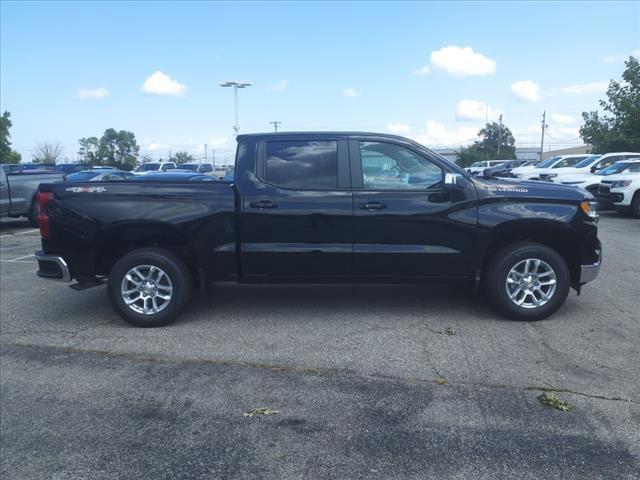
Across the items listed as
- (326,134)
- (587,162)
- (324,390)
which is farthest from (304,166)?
(587,162)

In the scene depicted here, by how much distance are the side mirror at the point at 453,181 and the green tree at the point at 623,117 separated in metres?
29.3

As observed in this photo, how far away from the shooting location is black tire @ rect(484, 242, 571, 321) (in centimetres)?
539

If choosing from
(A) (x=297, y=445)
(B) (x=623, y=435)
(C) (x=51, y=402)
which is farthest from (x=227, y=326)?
(B) (x=623, y=435)

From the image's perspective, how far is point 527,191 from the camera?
17.8 feet

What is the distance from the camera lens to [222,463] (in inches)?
123

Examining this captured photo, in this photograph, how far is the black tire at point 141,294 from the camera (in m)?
5.45

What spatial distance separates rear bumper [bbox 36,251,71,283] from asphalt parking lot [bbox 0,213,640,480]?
1.83 feet

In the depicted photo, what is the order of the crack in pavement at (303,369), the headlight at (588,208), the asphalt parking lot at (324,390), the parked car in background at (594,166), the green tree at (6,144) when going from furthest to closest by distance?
the green tree at (6,144) < the parked car in background at (594,166) < the headlight at (588,208) < the crack in pavement at (303,369) < the asphalt parking lot at (324,390)

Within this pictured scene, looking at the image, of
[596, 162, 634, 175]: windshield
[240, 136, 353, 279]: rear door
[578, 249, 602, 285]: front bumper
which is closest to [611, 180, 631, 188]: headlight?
[596, 162, 634, 175]: windshield

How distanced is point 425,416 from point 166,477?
1655 mm

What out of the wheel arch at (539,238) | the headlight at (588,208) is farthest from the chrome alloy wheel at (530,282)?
the headlight at (588,208)

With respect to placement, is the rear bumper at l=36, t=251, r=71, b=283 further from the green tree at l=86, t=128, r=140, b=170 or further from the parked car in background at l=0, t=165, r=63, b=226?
the green tree at l=86, t=128, r=140, b=170

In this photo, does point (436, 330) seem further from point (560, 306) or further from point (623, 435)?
point (623, 435)

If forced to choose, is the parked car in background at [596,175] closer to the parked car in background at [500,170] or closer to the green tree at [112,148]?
the parked car in background at [500,170]
